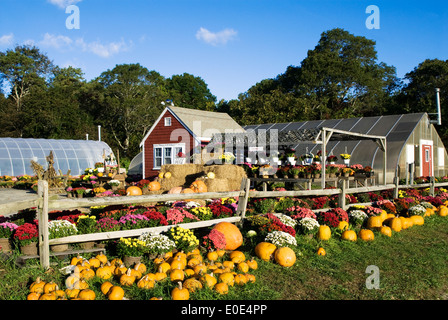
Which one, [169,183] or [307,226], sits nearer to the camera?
[307,226]

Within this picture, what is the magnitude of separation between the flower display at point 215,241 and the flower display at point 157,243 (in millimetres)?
625

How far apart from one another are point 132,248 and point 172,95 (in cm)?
4821

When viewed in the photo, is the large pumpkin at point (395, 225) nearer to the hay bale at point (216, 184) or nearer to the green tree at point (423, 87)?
the hay bale at point (216, 184)

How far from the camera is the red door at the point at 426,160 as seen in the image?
21922 mm

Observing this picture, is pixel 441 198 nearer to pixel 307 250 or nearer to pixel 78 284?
pixel 307 250

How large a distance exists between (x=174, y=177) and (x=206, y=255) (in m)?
9.03

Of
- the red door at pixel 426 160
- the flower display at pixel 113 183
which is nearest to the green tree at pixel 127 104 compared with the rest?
the flower display at pixel 113 183

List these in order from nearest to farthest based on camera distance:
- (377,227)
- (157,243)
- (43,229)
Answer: (43,229), (157,243), (377,227)

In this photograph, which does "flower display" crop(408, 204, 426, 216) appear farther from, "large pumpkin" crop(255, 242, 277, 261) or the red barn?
the red barn

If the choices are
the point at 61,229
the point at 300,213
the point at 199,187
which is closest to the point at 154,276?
the point at 61,229

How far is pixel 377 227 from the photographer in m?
8.70

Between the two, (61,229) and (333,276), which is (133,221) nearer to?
(61,229)

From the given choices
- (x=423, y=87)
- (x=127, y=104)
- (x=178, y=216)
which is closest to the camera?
(x=178, y=216)

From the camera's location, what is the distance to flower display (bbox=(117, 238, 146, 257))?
5.66 m
